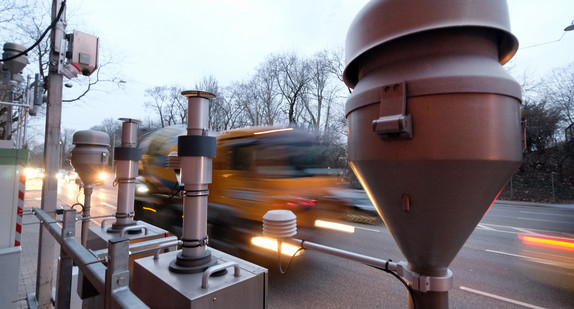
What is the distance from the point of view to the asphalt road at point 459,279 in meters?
4.43

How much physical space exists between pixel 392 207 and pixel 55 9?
4397 millimetres

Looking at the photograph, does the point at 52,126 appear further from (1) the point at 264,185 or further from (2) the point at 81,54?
(1) the point at 264,185

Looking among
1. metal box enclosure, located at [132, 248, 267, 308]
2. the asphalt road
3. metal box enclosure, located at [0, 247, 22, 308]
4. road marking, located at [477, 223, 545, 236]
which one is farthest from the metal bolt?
road marking, located at [477, 223, 545, 236]

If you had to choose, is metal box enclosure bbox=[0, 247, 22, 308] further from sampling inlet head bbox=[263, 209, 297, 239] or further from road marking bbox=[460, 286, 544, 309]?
road marking bbox=[460, 286, 544, 309]

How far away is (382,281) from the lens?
520 centimetres

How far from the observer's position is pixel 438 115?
1.07 metres

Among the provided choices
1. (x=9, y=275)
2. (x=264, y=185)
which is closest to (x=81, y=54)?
(x=9, y=275)

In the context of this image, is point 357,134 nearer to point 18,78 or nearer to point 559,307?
point 559,307

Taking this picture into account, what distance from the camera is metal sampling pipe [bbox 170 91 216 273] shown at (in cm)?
165

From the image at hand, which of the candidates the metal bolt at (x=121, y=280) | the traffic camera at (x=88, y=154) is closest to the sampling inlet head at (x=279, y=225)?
the metal bolt at (x=121, y=280)

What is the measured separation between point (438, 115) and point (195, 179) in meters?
1.30

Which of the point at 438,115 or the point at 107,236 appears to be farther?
the point at 107,236

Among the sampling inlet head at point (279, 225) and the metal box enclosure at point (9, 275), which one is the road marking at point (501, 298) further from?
the metal box enclosure at point (9, 275)

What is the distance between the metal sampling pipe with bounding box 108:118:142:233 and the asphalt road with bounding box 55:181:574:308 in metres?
1.95
